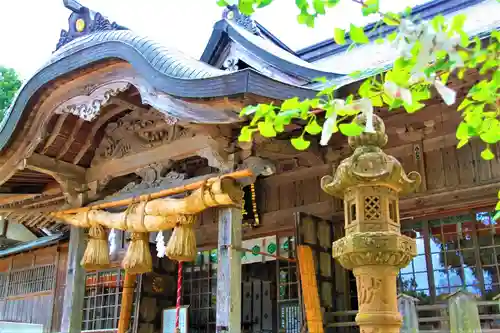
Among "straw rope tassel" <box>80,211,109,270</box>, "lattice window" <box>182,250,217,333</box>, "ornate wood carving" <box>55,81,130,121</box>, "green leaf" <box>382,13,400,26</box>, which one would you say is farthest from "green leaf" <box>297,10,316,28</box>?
"lattice window" <box>182,250,217,333</box>

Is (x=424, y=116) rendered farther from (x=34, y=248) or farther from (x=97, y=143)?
(x=34, y=248)

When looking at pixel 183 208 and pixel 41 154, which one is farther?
pixel 41 154

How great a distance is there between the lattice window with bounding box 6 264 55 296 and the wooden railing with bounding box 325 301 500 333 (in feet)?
24.6

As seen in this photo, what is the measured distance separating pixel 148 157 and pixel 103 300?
3.85 meters

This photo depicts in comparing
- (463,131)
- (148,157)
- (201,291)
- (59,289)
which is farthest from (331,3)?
(59,289)

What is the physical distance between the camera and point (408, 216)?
24.5 ft

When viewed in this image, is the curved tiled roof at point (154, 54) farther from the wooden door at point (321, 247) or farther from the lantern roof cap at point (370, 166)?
the wooden door at point (321, 247)

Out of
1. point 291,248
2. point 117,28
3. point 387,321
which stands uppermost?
point 117,28

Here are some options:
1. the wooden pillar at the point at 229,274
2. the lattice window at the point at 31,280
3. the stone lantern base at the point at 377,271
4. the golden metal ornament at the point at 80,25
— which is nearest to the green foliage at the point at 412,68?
the stone lantern base at the point at 377,271

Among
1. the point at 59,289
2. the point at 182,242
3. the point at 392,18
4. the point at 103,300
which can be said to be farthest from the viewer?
the point at 59,289

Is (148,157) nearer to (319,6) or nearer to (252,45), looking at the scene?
(252,45)

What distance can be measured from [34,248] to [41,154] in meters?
5.36

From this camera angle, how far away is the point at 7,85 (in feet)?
66.6

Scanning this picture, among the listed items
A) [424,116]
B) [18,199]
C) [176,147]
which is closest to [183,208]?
[176,147]
